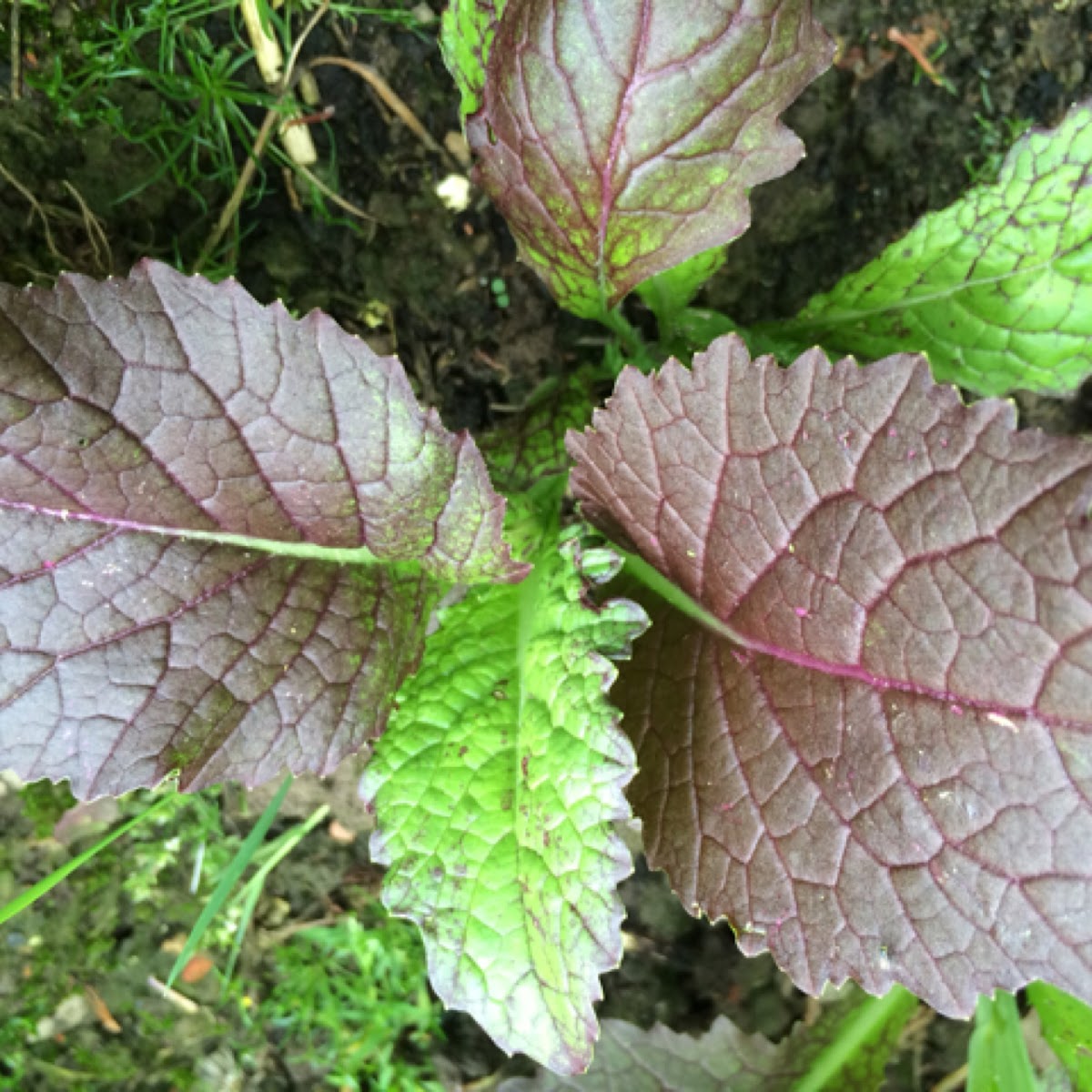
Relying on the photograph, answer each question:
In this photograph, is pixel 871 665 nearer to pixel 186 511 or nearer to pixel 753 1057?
pixel 186 511

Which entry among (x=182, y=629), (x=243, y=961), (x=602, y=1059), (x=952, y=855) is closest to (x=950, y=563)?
(x=952, y=855)

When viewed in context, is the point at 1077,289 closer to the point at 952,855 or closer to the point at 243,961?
the point at 952,855

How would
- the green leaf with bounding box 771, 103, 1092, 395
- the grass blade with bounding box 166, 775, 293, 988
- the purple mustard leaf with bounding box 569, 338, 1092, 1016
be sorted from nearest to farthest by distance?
the purple mustard leaf with bounding box 569, 338, 1092, 1016 → the green leaf with bounding box 771, 103, 1092, 395 → the grass blade with bounding box 166, 775, 293, 988

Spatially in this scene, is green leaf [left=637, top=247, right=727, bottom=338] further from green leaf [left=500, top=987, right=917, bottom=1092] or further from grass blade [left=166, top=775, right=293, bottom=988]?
green leaf [left=500, top=987, right=917, bottom=1092]

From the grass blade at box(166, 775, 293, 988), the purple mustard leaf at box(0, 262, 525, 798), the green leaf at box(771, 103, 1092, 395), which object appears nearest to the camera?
the purple mustard leaf at box(0, 262, 525, 798)

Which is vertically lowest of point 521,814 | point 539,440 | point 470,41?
point 521,814

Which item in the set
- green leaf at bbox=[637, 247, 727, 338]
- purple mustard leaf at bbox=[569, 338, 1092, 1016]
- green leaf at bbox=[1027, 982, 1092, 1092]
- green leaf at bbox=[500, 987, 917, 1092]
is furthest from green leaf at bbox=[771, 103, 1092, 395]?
green leaf at bbox=[500, 987, 917, 1092]

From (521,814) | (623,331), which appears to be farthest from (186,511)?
(623,331)
